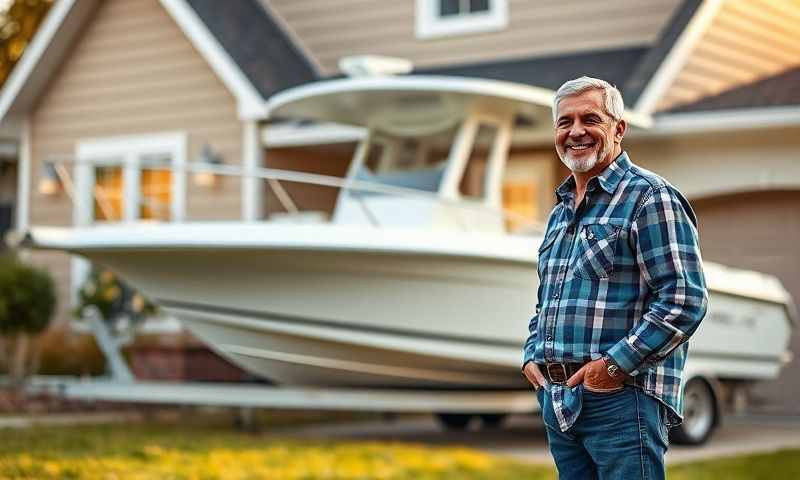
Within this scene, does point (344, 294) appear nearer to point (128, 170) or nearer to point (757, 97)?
point (757, 97)

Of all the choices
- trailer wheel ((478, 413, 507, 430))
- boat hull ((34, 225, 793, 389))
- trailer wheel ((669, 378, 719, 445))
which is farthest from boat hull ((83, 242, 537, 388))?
trailer wheel ((478, 413, 507, 430))

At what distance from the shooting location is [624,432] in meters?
3.47

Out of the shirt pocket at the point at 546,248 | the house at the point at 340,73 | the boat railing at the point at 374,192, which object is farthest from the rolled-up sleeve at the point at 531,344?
the house at the point at 340,73

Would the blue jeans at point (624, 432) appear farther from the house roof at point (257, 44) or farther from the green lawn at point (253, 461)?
the house roof at point (257, 44)

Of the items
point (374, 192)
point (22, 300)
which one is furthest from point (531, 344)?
point (22, 300)

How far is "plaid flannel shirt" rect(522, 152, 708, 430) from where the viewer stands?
11.2 ft

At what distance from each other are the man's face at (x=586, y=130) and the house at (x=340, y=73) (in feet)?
26.1

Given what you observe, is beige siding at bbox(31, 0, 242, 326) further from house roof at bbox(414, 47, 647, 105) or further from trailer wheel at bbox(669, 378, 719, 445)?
trailer wheel at bbox(669, 378, 719, 445)

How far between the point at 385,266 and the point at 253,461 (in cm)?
179

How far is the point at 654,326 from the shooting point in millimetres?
3385

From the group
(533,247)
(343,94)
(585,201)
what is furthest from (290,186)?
(585,201)

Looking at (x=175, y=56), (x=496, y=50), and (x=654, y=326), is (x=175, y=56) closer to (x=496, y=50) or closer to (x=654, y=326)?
(x=496, y=50)

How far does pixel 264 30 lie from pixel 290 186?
2.36m

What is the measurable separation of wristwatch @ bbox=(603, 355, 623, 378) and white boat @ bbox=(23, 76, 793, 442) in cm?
560
